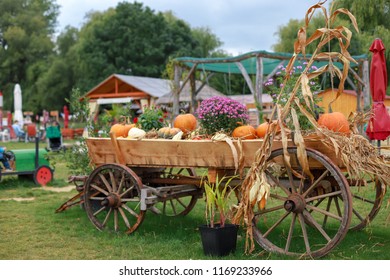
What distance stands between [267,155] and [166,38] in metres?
38.4

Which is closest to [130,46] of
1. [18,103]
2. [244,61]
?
[18,103]

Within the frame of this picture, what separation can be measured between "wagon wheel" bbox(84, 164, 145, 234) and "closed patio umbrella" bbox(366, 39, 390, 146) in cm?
317

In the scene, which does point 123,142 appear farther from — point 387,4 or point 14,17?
point 14,17

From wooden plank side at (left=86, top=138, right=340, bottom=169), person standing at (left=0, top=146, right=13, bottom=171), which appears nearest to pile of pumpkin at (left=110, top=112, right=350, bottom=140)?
wooden plank side at (left=86, top=138, right=340, bottom=169)

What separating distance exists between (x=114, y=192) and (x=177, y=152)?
86cm

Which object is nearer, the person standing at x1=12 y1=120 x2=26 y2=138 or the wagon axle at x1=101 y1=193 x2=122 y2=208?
the wagon axle at x1=101 y1=193 x2=122 y2=208

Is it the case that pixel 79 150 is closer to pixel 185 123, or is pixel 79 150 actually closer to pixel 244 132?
pixel 185 123

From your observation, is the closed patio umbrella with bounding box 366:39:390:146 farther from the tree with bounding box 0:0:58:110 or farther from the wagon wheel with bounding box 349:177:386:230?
the tree with bounding box 0:0:58:110

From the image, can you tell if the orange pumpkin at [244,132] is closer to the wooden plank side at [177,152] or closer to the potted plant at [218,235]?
the wooden plank side at [177,152]

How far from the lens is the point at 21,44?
47.1 meters

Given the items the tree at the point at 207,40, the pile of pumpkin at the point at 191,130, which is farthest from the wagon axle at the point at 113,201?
the tree at the point at 207,40

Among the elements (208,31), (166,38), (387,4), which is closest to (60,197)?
(387,4)

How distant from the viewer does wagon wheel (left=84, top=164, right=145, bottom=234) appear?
549 centimetres

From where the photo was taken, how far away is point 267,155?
15.1ft
